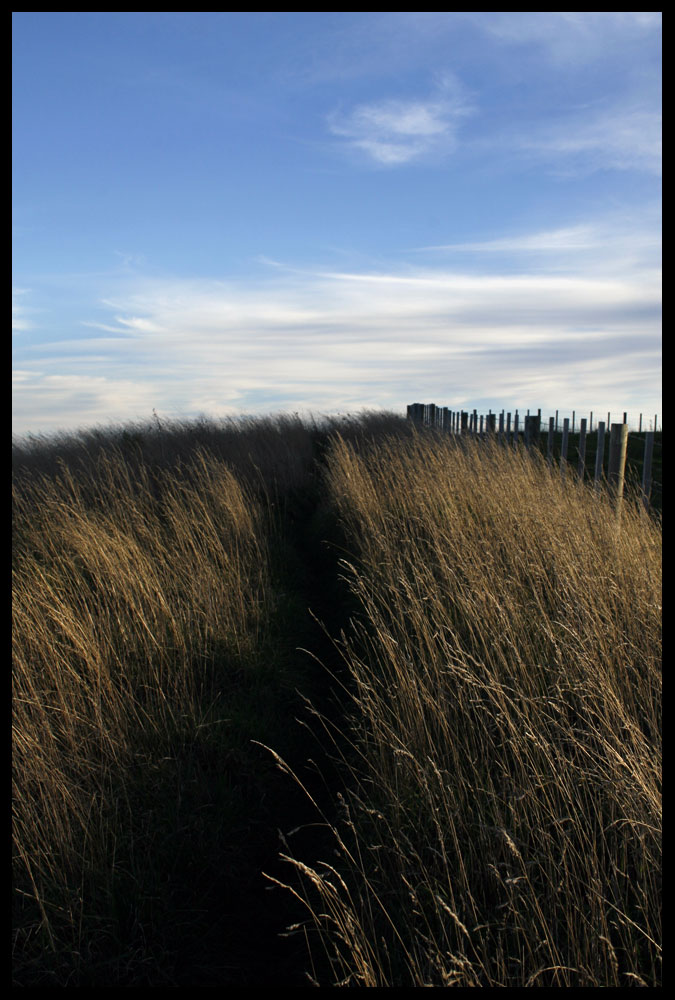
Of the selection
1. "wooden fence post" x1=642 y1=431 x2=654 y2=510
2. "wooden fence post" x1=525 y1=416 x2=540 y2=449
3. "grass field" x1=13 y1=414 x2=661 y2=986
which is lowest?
"grass field" x1=13 y1=414 x2=661 y2=986

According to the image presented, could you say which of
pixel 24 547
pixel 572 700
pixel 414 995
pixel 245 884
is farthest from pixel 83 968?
pixel 24 547

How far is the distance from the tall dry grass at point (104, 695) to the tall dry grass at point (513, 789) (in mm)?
846

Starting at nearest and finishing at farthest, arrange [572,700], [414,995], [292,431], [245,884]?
1. [414,995]
2. [245,884]
3. [572,700]
4. [292,431]

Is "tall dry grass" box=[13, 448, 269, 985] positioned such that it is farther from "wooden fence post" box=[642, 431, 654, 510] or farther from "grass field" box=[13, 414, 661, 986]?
"wooden fence post" box=[642, 431, 654, 510]

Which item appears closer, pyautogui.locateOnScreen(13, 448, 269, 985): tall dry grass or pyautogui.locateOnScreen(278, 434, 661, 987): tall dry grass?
pyautogui.locateOnScreen(278, 434, 661, 987): tall dry grass

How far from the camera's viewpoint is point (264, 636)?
510 centimetres

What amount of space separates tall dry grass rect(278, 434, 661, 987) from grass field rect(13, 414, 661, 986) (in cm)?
2

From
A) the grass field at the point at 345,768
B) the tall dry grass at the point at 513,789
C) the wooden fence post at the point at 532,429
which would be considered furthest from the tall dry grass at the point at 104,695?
Answer: the wooden fence post at the point at 532,429

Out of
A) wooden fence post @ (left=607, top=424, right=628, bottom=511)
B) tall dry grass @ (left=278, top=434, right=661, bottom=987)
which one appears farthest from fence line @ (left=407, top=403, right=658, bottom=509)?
tall dry grass @ (left=278, top=434, right=661, bottom=987)

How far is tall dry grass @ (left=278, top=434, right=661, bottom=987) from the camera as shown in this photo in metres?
2.02

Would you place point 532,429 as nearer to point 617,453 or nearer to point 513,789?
point 617,453

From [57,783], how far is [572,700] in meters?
2.40

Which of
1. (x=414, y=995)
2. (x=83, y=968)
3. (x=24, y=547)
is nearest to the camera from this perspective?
(x=414, y=995)
